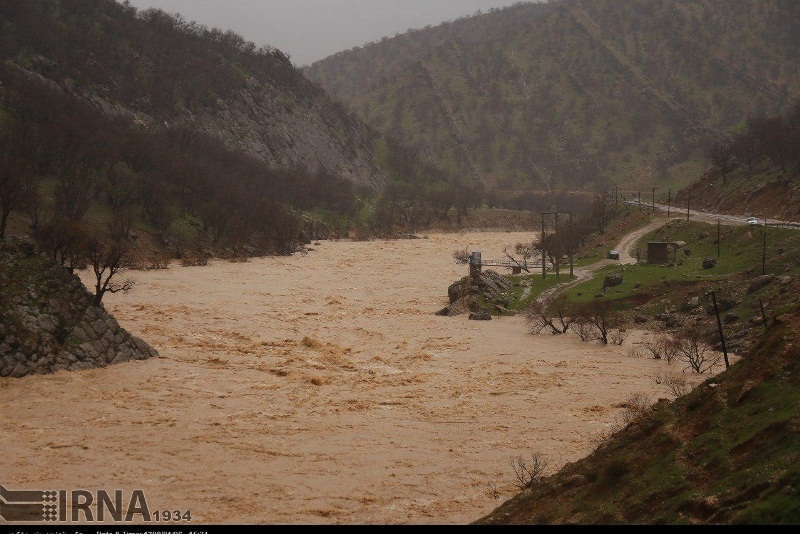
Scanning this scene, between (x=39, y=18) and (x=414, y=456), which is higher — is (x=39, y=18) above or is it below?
above

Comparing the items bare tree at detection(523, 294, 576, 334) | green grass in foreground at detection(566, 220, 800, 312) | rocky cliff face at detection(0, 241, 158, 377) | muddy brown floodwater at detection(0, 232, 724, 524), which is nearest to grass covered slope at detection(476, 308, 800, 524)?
muddy brown floodwater at detection(0, 232, 724, 524)

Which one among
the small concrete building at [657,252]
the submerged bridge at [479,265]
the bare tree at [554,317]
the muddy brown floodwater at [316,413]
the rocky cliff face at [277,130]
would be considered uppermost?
the rocky cliff face at [277,130]

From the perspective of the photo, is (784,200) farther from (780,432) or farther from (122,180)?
(122,180)

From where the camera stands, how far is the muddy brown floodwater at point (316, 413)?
20.7m

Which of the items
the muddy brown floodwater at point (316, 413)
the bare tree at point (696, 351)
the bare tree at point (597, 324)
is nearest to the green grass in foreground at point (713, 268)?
the bare tree at point (597, 324)

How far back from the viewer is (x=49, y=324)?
3375cm

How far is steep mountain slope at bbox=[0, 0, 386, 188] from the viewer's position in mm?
130875

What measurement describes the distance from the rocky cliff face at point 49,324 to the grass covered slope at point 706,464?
23052 millimetres

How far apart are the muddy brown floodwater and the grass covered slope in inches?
149

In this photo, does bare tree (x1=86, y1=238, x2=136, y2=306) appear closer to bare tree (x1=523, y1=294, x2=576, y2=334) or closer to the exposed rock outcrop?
the exposed rock outcrop

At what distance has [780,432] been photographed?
13547 mm

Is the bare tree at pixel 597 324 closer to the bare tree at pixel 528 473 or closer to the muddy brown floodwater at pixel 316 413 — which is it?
the muddy brown floodwater at pixel 316 413
